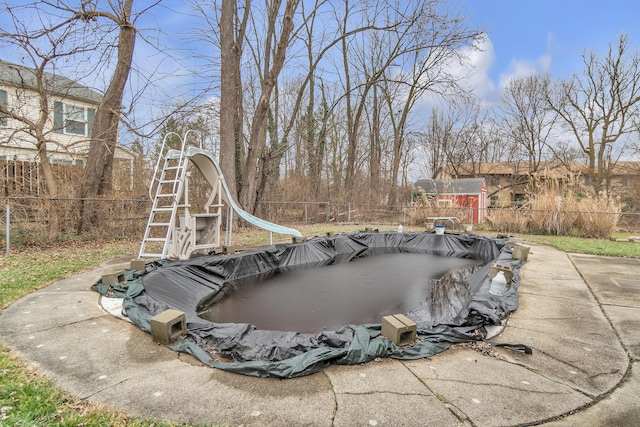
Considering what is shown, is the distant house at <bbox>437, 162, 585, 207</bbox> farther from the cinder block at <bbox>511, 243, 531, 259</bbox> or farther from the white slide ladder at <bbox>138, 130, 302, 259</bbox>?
the white slide ladder at <bbox>138, 130, 302, 259</bbox>

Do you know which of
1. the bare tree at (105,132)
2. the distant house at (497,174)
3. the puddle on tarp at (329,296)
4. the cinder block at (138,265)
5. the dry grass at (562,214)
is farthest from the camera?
the distant house at (497,174)

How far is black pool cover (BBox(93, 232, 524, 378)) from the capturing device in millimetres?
2039

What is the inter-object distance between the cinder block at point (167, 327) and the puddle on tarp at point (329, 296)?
944mm

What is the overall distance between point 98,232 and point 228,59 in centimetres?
586

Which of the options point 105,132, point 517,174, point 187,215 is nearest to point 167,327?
point 187,215

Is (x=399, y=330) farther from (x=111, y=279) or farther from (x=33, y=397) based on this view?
(x=111, y=279)

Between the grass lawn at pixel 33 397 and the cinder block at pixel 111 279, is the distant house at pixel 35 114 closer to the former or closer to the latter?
the grass lawn at pixel 33 397

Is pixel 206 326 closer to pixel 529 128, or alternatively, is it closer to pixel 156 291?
pixel 156 291

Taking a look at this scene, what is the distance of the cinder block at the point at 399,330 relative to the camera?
2.22 meters

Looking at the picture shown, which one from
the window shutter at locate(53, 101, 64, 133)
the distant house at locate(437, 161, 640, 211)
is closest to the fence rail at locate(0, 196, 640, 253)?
the window shutter at locate(53, 101, 64, 133)

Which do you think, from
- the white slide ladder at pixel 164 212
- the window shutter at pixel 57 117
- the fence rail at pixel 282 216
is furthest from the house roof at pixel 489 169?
the window shutter at pixel 57 117

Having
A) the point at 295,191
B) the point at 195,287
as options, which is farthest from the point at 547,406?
the point at 295,191

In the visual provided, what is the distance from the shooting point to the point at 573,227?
926 centimetres

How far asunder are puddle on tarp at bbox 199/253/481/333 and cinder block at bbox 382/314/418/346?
929 millimetres
